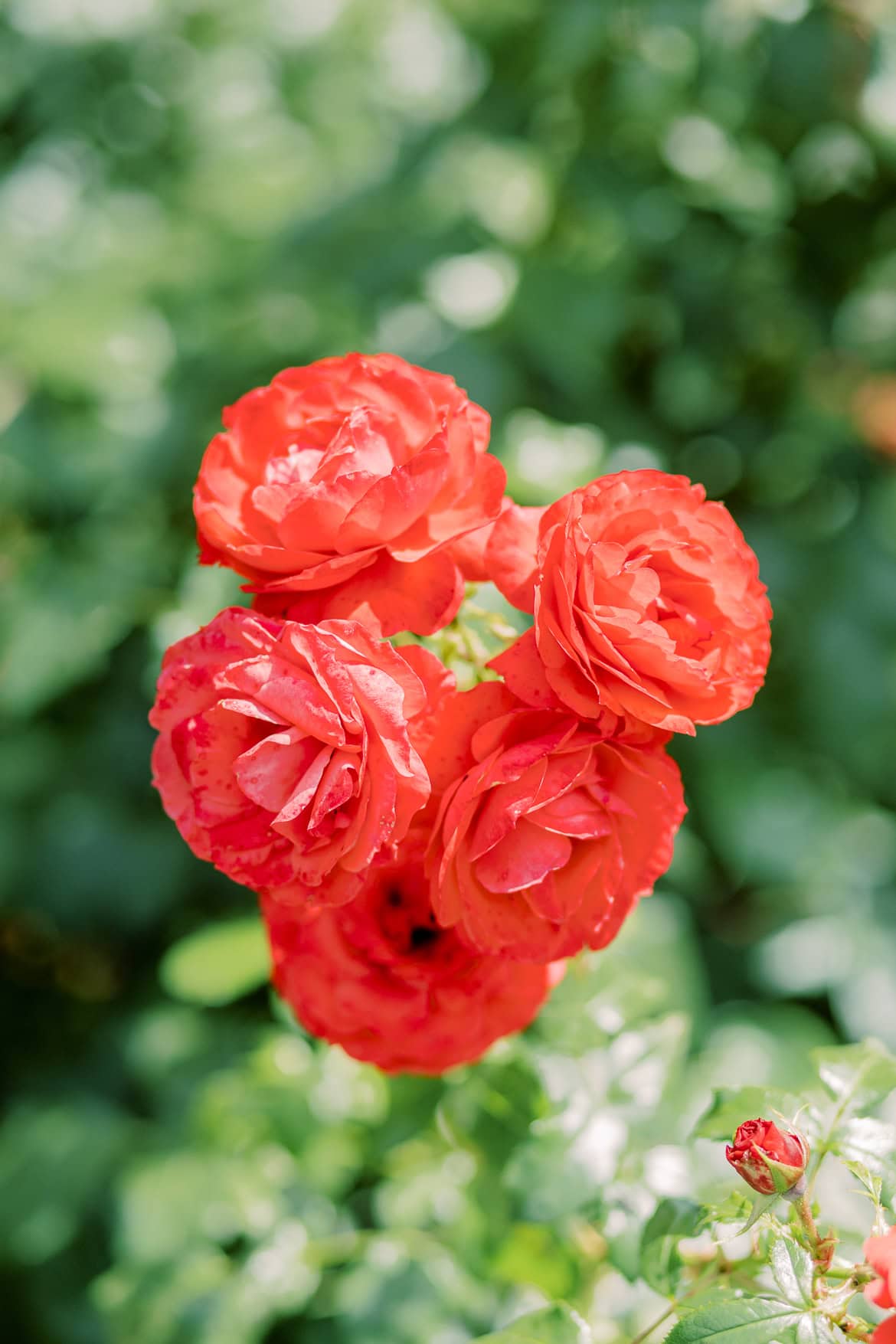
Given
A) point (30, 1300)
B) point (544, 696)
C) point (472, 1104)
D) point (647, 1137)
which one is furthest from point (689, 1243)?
point (30, 1300)

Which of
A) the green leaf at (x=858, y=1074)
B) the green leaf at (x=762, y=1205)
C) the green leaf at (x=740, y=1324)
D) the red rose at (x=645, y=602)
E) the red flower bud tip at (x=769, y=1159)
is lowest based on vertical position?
the green leaf at (x=858, y=1074)

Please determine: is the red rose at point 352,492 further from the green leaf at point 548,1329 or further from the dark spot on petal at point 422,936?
the green leaf at point 548,1329

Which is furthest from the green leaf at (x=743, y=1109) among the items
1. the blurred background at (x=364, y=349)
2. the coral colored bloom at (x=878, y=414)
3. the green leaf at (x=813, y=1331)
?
the coral colored bloom at (x=878, y=414)

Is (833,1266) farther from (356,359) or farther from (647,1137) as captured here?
(356,359)

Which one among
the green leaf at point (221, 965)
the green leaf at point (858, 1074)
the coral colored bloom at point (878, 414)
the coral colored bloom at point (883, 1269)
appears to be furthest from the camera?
the coral colored bloom at point (878, 414)

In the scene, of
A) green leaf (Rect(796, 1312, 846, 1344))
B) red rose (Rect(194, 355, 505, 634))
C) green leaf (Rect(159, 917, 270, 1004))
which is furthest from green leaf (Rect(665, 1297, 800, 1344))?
green leaf (Rect(159, 917, 270, 1004))

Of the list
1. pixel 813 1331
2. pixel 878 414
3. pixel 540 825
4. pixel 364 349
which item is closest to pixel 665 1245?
pixel 813 1331
